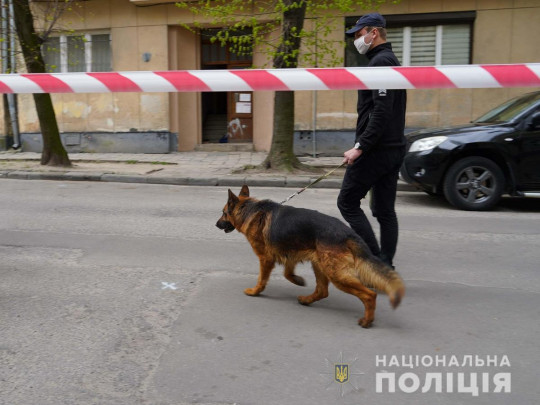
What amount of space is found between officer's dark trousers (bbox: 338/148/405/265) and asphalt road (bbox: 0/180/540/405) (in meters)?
0.52

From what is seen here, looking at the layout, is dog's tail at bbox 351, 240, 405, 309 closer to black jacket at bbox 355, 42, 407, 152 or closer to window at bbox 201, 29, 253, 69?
black jacket at bbox 355, 42, 407, 152

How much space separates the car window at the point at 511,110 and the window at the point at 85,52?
40.9 feet

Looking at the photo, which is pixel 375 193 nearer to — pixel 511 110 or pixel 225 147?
pixel 511 110

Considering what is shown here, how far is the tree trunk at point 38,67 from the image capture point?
38.7 feet

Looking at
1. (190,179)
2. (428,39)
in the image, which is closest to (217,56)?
(428,39)

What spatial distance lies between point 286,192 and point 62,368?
717 centimetres

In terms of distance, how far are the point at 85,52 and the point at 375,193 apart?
15.2 meters

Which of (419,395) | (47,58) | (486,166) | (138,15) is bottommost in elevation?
(419,395)

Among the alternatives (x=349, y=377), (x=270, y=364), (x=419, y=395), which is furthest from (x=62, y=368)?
(x=419, y=395)

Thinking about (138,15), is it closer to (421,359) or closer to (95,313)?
(95,313)

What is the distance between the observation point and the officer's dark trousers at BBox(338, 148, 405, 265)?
14.2 feet

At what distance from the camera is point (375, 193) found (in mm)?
4574

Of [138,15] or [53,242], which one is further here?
[138,15]

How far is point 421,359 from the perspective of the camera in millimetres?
3297
